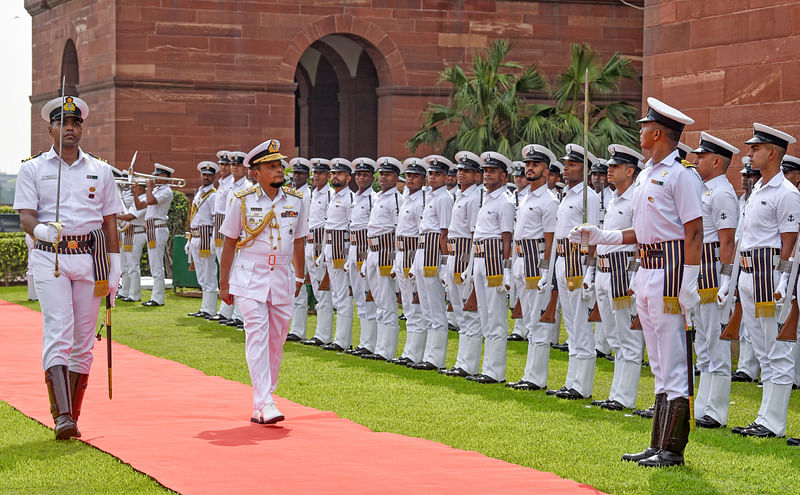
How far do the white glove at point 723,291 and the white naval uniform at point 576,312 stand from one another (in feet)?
4.10

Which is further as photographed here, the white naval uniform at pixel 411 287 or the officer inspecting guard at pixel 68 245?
the white naval uniform at pixel 411 287

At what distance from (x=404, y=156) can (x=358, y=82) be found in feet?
14.8

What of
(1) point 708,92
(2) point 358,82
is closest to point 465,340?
(1) point 708,92

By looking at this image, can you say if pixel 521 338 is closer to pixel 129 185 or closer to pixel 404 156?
pixel 129 185

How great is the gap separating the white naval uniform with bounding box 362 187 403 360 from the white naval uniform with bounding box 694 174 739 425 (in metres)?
4.11

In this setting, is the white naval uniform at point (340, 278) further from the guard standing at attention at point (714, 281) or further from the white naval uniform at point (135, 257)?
the white naval uniform at point (135, 257)

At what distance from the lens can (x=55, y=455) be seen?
841 centimetres

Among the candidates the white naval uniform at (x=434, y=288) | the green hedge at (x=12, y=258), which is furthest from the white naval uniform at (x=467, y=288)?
the green hedge at (x=12, y=258)

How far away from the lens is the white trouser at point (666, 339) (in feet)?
27.1

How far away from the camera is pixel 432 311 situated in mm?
13734

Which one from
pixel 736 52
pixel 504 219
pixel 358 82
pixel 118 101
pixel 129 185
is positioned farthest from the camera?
pixel 358 82

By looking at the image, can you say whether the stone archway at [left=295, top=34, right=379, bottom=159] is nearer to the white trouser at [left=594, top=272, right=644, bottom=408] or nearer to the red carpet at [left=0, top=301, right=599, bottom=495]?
the red carpet at [left=0, top=301, right=599, bottom=495]

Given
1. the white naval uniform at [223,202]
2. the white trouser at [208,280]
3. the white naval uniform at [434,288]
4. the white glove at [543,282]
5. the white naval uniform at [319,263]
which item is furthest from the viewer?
the white trouser at [208,280]

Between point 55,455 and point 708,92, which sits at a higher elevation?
point 708,92
